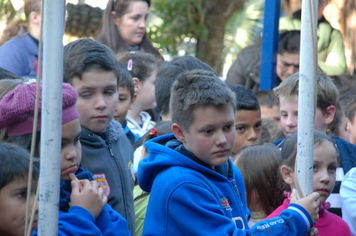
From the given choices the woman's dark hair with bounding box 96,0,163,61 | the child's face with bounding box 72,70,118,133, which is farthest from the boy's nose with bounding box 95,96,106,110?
the woman's dark hair with bounding box 96,0,163,61

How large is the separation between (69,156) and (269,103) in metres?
3.31

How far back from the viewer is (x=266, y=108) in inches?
214

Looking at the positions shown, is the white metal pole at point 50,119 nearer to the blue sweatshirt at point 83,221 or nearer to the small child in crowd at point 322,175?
the blue sweatshirt at point 83,221

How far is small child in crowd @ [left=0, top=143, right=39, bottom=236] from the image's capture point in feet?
6.79

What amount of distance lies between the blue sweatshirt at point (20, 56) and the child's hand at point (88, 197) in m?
2.67

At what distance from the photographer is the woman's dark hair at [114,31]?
18.0 feet

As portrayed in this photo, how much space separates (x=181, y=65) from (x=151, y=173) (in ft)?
5.06

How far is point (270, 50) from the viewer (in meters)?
5.69

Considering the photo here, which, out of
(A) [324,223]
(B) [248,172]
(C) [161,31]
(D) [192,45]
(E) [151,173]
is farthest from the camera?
(D) [192,45]

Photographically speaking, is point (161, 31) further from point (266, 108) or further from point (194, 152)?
point (194, 152)

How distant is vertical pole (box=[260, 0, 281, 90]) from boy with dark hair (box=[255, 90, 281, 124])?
0.33 m

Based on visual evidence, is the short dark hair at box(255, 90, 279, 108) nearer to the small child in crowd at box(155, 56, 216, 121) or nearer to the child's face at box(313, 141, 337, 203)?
the small child in crowd at box(155, 56, 216, 121)

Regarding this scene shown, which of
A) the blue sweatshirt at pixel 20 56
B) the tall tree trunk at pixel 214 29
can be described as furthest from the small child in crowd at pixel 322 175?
the tall tree trunk at pixel 214 29

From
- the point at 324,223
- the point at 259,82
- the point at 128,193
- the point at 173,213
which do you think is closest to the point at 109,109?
the point at 128,193
